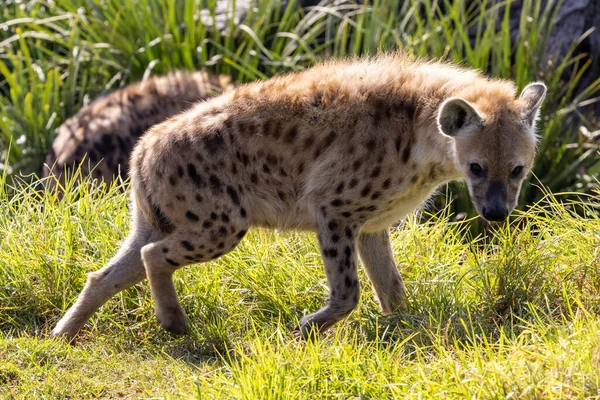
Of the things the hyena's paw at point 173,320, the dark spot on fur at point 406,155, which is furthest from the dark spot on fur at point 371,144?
the hyena's paw at point 173,320

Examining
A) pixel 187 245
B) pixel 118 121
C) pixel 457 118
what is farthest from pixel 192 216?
pixel 118 121

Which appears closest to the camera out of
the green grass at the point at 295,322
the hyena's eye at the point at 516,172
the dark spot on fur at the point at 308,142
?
the green grass at the point at 295,322

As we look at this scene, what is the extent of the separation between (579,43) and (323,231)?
13.1ft

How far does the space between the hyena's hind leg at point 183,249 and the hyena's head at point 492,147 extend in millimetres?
959

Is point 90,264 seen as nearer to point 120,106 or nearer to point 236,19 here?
point 120,106

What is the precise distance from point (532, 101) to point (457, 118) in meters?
0.37

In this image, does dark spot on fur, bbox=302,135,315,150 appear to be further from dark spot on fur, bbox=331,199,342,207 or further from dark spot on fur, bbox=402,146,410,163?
dark spot on fur, bbox=402,146,410,163

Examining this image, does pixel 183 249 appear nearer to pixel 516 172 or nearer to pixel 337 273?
pixel 337 273

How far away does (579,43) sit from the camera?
311 inches

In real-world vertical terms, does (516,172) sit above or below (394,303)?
above

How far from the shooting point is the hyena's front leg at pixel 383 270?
480 cm

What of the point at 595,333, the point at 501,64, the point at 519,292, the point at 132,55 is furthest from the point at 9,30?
the point at 595,333

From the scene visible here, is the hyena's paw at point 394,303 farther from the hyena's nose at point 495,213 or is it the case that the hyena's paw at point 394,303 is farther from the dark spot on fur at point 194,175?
the dark spot on fur at point 194,175

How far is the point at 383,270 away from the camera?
190 inches
